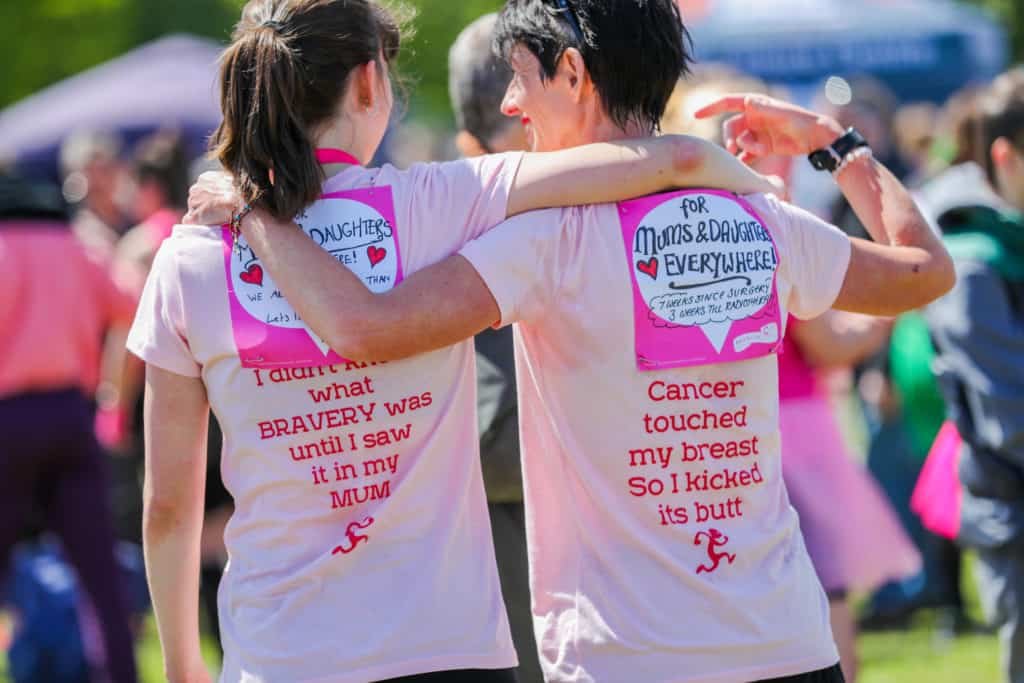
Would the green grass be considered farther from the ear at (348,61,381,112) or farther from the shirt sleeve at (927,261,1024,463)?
the ear at (348,61,381,112)

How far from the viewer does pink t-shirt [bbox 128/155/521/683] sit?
97.9 inches

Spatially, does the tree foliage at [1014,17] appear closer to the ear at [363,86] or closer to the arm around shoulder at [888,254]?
the arm around shoulder at [888,254]

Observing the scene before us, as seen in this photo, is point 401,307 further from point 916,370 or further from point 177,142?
point 177,142

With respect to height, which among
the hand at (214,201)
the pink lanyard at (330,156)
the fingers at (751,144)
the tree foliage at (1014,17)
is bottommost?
the tree foliage at (1014,17)

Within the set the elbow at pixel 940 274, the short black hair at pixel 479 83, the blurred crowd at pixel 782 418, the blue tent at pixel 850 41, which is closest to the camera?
the elbow at pixel 940 274

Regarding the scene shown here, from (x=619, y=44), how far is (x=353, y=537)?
937mm

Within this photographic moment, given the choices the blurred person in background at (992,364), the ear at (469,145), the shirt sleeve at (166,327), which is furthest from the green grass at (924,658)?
the shirt sleeve at (166,327)

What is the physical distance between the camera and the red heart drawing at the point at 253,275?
2516mm

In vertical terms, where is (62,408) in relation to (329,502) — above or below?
below

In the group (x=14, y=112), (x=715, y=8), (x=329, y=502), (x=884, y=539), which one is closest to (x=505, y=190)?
(x=329, y=502)

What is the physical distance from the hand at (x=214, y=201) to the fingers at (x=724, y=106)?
0.90 metres

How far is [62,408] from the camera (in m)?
5.79

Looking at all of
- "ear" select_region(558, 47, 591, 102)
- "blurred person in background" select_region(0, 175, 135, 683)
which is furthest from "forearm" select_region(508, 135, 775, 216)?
"blurred person in background" select_region(0, 175, 135, 683)

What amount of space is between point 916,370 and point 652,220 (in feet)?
14.4
